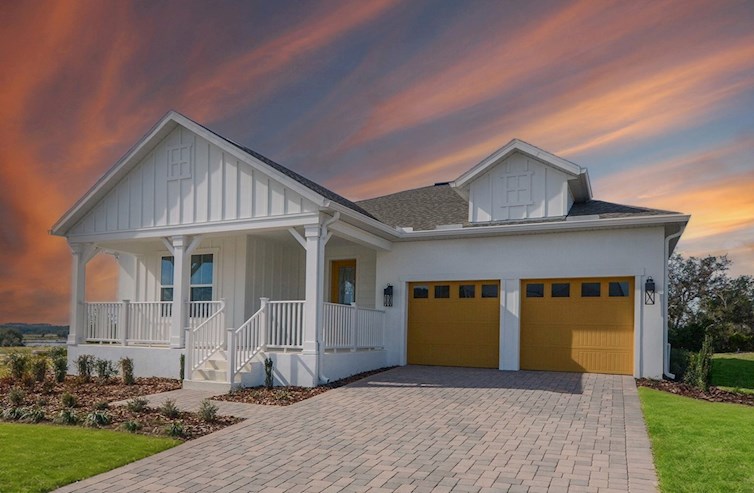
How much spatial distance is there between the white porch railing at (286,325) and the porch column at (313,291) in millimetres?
371

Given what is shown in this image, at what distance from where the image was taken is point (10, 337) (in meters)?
23.3

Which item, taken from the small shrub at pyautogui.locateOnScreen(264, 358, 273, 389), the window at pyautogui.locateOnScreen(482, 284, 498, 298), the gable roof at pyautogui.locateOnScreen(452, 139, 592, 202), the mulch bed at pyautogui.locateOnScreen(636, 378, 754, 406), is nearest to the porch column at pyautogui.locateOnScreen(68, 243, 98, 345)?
the small shrub at pyautogui.locateOnScreen(264, 358, 273, 389)

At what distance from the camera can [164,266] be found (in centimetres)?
1634

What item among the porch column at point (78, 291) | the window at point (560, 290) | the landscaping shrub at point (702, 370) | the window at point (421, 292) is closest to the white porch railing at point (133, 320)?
the porch column at point (78, 291)

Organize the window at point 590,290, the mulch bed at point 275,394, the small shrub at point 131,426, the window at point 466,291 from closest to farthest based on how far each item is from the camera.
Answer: the small shrub at point 131,426
the mulch bed at point 275,394
the window at point 590,290
the window at point 466,291

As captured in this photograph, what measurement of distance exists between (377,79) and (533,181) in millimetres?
4824

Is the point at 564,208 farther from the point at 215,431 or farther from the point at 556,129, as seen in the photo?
the point at 215,431

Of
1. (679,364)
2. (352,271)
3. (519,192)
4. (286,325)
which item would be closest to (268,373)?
(286,325)

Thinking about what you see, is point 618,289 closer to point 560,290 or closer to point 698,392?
point 560,290

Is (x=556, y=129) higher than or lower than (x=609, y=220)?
higher

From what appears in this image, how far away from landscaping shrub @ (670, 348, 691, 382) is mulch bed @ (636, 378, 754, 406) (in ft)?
3.53

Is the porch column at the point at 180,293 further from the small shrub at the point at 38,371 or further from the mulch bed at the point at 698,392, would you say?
the mulch bed at the point at 698,392

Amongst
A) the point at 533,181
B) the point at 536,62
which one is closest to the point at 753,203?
the point at 533,181

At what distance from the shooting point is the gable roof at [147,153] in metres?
→ 12.1
